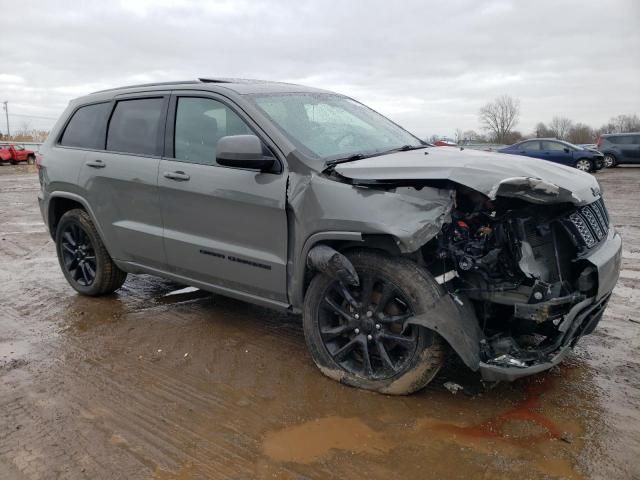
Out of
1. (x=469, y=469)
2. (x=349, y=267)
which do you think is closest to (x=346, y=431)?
(x=469, y=469)

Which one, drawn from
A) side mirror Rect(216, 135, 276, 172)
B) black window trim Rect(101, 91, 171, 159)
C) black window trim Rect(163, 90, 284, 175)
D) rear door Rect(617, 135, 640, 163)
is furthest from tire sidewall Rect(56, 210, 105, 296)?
rear door Rect(617, 135, 640, 163)

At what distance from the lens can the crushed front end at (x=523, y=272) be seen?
296 cm

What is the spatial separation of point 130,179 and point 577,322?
345cm

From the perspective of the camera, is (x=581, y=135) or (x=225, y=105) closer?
(x=225, y=105)

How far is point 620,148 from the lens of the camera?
2481 centimetres

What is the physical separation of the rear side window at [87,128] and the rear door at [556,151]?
20142mm

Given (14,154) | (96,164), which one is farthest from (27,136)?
(96,164)

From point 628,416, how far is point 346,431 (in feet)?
5.22

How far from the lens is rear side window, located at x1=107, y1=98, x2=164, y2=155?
4.43 metres

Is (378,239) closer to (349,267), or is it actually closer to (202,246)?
(349,267)

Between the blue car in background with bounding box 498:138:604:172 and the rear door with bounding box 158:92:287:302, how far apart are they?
19.8 metres

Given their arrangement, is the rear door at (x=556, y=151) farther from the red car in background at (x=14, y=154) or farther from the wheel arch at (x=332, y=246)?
the red car in background at (x=14, y=154)

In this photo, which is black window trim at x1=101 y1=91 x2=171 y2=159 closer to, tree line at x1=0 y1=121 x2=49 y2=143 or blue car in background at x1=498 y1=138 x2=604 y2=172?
blue car in background at x1=498 y1=138 x2=604 y2=172

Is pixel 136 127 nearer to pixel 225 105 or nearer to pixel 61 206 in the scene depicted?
pixel 225 105
